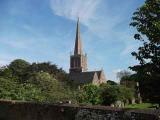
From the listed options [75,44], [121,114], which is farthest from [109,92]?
[75,44]

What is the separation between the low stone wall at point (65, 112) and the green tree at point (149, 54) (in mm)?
1708

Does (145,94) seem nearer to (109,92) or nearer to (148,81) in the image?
(148,81)

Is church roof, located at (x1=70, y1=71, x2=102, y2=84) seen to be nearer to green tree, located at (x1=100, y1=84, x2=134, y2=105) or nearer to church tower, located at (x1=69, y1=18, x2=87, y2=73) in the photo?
church tower, located at (x1=69, y1=18, x2=87, y2=73)

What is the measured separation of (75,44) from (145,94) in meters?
129

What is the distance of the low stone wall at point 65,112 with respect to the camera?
36.2 feet

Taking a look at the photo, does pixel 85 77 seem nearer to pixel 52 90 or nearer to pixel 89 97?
pixel 89 97

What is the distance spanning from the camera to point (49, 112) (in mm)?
15484

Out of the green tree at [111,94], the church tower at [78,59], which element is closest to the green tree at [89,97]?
the green tree at [111,94]

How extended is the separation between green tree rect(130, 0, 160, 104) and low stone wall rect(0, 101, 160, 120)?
1708 millimetres

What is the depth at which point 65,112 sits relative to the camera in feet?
47.0

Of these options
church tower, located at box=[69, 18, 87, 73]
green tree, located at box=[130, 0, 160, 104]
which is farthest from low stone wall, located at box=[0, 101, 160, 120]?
church tower, located at box=[69, 18, 87, 73]

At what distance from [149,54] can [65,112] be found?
4370 mm

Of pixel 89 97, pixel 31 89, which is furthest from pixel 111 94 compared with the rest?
pixel 31 89

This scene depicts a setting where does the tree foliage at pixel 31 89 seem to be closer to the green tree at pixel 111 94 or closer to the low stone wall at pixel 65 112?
the green tree at pixel 111 94
